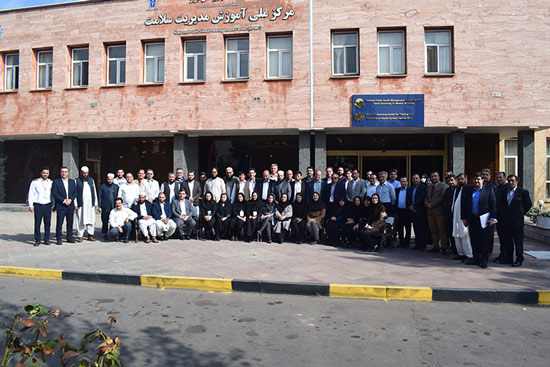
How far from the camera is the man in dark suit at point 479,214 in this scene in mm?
7336

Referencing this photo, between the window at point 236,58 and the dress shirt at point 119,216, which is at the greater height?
the window at point 236,58

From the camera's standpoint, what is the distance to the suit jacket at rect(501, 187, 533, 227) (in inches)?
297

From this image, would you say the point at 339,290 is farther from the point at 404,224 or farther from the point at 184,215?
the point at 184,215

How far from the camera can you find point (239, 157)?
719 inches

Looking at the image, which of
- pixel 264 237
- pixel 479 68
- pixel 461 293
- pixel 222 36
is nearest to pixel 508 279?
pixel 461 293

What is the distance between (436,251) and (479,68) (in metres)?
8.79

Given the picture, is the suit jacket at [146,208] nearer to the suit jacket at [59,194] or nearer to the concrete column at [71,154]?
the suit jacket at [59,194]

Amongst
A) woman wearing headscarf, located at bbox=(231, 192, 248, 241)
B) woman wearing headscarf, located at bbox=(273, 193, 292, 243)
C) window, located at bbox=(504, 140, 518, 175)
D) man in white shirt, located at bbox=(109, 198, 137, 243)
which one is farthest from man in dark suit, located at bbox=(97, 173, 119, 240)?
window, located at bbox=(504, 140, 518, 175)

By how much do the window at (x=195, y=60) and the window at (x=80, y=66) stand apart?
4.60 metres

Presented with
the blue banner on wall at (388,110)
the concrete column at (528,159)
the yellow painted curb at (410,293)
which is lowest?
the yellow painted curb at (410,293)

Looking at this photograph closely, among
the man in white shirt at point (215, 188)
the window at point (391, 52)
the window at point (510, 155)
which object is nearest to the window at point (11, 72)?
the man in white shirt at point (215, 188)

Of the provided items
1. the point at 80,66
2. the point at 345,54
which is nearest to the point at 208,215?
the point at 345,54

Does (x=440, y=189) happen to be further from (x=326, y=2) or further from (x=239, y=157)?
(x=239, y=157)

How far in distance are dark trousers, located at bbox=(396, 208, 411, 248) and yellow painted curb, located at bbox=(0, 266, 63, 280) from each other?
24.0ft
